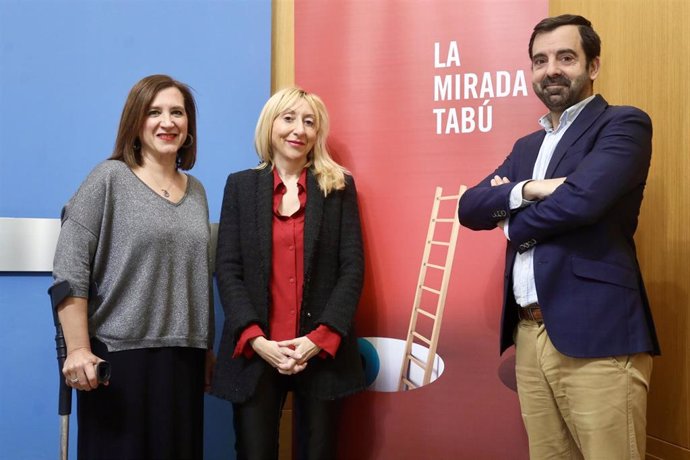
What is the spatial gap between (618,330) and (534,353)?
300 millimetres

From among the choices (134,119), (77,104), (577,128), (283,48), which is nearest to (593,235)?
(577,128)

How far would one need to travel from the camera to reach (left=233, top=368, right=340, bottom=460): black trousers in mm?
2150

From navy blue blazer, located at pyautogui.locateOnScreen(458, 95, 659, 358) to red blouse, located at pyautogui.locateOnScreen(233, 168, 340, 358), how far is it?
2.40ft

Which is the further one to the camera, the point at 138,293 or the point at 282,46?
the point at 282,46

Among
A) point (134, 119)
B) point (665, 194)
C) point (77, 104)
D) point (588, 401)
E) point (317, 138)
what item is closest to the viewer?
point (588, 401)

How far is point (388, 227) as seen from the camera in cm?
268

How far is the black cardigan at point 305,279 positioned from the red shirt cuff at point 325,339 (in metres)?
0.03

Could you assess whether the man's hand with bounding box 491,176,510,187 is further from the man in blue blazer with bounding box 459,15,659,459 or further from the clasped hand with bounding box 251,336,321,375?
the clasped hand with bounding box 251,336,321,375

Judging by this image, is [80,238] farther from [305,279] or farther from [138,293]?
[305,279]

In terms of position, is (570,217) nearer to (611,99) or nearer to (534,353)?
(534,353)

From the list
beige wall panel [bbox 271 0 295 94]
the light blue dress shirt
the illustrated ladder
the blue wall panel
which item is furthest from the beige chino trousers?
beige wall panel [bbox 271 0 295 94]

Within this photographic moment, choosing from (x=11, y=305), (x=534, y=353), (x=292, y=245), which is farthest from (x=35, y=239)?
(x=534, y=353)

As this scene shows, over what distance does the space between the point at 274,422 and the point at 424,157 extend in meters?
1.26

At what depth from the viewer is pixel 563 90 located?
1.97m
